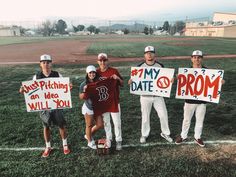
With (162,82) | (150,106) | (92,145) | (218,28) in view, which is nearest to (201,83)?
(162,82)

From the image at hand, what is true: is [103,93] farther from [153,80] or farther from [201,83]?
[201,83]

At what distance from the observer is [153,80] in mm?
6039

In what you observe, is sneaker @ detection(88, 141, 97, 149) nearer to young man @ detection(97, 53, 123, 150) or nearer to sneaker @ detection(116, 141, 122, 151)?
young man @ detection(97, 53, 123, 150)

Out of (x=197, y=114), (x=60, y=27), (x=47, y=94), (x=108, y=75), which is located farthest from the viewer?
(x=60, y=27)

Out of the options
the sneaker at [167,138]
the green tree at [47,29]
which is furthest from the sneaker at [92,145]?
the green tree at [47,29]

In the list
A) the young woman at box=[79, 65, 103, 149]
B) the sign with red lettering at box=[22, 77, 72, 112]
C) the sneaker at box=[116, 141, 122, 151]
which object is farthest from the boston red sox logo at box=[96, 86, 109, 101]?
the sneaker at box=[116, 141, 122, 151]

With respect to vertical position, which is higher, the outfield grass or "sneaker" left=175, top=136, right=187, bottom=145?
"sneaker" left=175, top=136, right=187, bottom=145

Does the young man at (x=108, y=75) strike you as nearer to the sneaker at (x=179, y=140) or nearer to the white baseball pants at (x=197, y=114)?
the sneaker at (x=179, y=140)

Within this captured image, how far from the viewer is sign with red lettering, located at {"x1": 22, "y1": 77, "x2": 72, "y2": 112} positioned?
221 inches

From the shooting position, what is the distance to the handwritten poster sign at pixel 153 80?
598 cm

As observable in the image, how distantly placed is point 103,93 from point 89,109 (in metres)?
0.44

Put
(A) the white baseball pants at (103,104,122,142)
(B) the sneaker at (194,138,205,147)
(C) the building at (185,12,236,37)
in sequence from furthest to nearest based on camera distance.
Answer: (C) the building at (185,12,236,37), (B) the sneaker at (194,138,205,147), (A) the white baseball pants at (103,104,122,142)

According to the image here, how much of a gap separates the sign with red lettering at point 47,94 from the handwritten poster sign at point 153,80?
157 cm

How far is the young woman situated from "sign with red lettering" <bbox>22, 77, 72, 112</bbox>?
356mm
